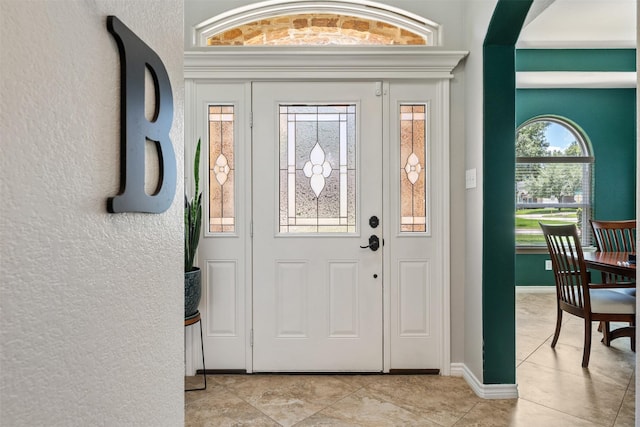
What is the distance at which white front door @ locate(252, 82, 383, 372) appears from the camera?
8.42 feet

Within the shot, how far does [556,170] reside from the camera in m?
4.92

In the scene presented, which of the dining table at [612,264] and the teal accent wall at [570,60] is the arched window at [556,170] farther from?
the dining table at [612,264]

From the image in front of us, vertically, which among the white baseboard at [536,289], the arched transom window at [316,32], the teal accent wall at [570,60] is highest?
the teal accent wall at [570,60]

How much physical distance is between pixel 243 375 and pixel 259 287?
2.04ft

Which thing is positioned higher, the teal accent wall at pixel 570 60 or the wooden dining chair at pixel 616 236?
the teal accent wall at pixel 570 60

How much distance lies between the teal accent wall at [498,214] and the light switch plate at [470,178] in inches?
5.1

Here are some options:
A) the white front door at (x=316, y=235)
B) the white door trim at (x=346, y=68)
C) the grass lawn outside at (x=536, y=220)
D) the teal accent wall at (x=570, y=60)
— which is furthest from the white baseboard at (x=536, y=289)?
the white front door at (x=316, y=235)

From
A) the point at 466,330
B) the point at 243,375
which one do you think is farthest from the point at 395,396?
the point at 243,375

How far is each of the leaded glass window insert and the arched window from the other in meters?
3.37

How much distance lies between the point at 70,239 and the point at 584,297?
3.21m

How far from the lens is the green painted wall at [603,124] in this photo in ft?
15.7

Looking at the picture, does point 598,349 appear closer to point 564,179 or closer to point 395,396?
point 395,396

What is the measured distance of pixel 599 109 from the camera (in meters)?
4.82

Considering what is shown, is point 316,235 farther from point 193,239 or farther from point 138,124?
point 138,124
